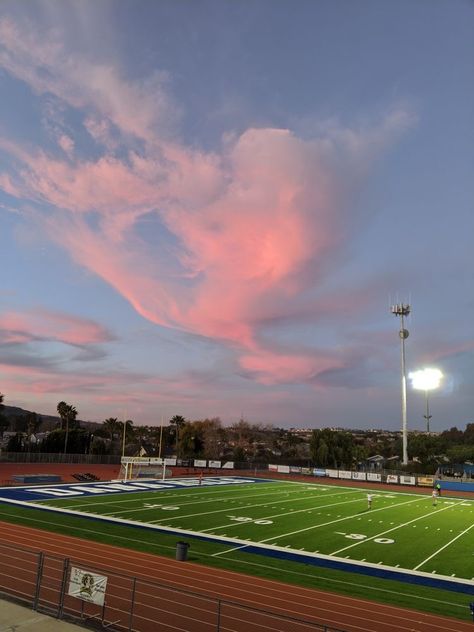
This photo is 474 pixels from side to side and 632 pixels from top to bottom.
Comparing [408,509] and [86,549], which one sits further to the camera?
[408,509]

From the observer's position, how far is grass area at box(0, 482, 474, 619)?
61.3ft

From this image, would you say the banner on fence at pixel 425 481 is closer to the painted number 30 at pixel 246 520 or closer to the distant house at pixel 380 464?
the distant house at pixel 380 464

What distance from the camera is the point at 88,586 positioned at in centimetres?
1220

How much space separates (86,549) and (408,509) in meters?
30.5

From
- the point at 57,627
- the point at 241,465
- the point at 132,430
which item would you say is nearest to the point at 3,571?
the point at 57,627

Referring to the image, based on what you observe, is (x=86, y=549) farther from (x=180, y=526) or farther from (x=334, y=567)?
(x=334, y=567)

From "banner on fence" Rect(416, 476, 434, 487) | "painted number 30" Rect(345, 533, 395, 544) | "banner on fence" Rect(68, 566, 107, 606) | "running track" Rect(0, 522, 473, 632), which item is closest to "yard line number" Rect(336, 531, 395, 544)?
"painted number 30" Rect(345, 533, 395, 544)

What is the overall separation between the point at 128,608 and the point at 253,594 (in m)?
4.37

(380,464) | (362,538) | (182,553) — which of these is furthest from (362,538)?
(380,464)

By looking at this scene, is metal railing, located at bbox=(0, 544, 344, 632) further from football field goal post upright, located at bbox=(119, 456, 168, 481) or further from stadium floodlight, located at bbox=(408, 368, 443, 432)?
stadium floodlight, located at bbox=(408, 368, 443, 432)

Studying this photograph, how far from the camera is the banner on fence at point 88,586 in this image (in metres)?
11.9

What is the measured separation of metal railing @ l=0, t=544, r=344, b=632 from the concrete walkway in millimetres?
290

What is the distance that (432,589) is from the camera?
725 inches

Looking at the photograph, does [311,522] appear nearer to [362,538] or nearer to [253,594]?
[362,538]
